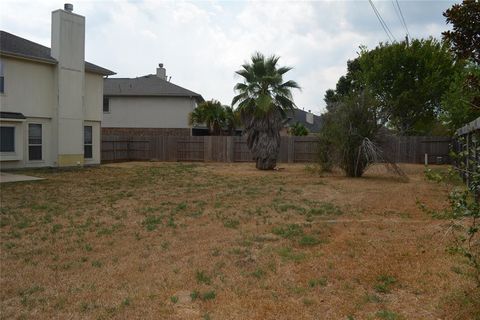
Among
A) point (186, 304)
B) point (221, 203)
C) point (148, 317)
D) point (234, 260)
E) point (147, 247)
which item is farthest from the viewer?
point (221, 203)

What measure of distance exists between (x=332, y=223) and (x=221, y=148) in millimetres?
21120

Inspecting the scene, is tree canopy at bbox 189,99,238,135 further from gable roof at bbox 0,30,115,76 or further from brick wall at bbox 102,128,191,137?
gable roof at bbox 0,30,115,76

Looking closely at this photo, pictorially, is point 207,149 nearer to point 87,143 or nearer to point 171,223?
point 87,143

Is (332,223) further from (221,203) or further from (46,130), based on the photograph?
(46,130)

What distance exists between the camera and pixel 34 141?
1916 cm

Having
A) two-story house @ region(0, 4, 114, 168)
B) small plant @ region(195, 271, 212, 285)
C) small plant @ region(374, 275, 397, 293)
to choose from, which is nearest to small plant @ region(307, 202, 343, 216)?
small plant @ region(374, 275, 397, 293)

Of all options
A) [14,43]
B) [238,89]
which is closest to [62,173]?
[14,43]

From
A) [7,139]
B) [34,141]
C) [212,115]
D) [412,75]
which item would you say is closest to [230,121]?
[212,115]

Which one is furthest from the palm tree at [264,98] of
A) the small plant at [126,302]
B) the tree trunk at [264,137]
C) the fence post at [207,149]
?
the small plant at [126,302]

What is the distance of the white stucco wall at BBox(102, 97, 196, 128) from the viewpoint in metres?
32.4

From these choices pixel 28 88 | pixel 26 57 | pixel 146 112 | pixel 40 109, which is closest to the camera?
pixel 26 57

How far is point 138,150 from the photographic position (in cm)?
2962

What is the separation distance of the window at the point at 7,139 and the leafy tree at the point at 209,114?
47.9 ft

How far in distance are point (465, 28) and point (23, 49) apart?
18.6 metres
